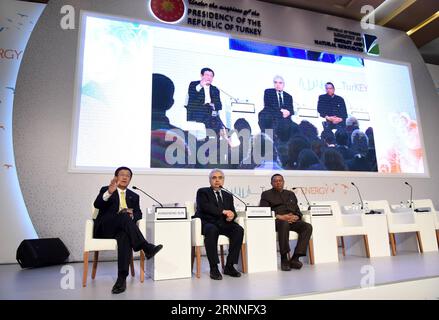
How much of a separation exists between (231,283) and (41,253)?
7.50ft

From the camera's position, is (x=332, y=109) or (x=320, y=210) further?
(x=332, y=109)

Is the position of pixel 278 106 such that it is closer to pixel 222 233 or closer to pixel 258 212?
pixel 258 212

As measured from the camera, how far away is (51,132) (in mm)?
4008

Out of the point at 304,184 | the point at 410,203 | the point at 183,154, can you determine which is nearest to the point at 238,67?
the point at 183,154

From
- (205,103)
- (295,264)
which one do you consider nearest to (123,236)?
(295,264)

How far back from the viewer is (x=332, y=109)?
528cm

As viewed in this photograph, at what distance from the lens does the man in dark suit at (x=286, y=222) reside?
3.13m

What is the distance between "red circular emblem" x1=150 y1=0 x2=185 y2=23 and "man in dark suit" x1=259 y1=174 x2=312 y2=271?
2946mm

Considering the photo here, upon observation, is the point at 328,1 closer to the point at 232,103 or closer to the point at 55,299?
the point at 232,103

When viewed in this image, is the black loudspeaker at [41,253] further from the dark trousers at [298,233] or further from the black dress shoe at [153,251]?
the dark trousers at [298,233]

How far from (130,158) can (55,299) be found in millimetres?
2310

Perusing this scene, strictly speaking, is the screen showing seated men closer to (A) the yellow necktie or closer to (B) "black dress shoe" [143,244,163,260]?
(A) the yellow necktie

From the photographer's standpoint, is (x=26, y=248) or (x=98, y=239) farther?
(x=26, y=248)

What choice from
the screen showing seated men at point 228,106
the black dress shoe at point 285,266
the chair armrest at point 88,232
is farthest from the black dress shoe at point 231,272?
the screen showing seated men at point 228,106
